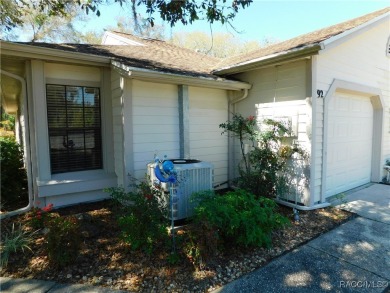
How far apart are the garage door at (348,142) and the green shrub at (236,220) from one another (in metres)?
3.11

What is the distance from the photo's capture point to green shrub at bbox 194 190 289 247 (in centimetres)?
305

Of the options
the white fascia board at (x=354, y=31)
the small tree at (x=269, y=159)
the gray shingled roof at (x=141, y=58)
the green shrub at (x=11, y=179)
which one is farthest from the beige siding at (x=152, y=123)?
the white fascia board at (x=354, y=31)

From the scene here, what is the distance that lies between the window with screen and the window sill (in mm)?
154

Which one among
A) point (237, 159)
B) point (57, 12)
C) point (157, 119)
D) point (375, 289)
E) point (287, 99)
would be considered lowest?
point (375, 289)

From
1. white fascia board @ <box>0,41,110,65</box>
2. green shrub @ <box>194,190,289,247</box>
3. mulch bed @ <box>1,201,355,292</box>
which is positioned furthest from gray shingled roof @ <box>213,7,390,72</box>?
mulch bed @ <box>1,201,355,292</box>

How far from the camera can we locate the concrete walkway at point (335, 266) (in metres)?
2.69

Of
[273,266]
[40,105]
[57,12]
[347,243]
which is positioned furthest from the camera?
[57,12]

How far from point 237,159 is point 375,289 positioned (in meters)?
3.95

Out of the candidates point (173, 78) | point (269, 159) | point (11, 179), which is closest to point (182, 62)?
point (173, 78)

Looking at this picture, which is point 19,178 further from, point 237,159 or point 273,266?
point 273,266

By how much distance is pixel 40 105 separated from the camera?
180 inches

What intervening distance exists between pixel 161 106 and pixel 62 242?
318cm

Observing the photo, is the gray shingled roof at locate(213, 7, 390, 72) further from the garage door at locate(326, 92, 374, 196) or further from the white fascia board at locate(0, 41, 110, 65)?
the white fascia board at locate(0, 41, 110, 65)

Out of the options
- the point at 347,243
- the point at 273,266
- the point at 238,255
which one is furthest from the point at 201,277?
the point at 347,243
